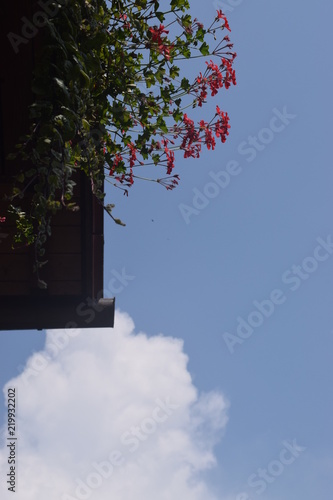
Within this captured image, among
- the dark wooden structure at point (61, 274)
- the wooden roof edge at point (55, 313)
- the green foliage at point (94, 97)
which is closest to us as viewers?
the green foliage at point (94, 97)

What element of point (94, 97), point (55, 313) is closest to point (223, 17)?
point (94, 97)

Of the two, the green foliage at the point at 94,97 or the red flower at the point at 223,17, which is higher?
the red flower at the point at 223,17

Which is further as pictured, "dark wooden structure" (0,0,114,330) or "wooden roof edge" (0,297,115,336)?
"wooden roof edge" (0,297,115,336)

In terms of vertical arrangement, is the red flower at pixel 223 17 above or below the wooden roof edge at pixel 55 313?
above

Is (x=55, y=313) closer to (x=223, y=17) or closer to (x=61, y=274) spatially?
(x=61, y=274)

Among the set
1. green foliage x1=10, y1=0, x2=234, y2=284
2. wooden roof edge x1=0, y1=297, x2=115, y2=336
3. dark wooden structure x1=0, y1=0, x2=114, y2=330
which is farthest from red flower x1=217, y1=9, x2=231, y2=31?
wooden roof edge x1=0, y1=297, x2=115, y2=336

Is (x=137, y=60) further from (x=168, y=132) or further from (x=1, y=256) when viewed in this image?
(x=1, y=256)

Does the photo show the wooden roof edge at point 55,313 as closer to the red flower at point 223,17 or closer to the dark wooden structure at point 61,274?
the dark wooden structure at point 61,274

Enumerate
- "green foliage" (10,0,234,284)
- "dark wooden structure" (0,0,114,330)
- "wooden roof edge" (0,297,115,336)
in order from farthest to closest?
1. "wooden roof edge" (0,297,115,336)
2. "dark wooden structure" (0,0,114,330)
3. "green foliage" (10,0,234,284)

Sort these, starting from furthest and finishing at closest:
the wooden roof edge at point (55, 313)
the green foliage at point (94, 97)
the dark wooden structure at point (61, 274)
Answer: the wooden roof edge at point (55, 313) < the dark wooden structure at point (61, 274) < the green foliage at point (94, 97)

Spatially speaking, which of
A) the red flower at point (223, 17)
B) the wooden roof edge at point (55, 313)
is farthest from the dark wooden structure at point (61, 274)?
the red flower at point (223, 17)

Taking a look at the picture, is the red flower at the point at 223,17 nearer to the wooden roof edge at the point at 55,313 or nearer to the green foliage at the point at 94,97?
the green foliage at the point at 94,97

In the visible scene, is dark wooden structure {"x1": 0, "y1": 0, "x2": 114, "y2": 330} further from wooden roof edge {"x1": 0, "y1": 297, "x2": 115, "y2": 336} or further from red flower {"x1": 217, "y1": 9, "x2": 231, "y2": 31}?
red flower {"x1": 217, "y1": 9, "x2": 231, "y2": 31}

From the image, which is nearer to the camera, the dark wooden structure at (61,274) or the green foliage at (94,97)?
the green foliage at (94,97)
